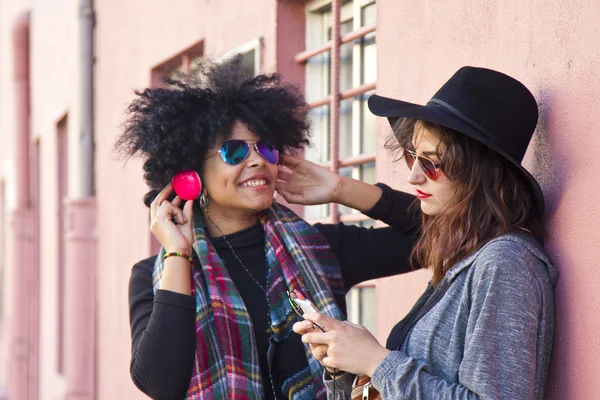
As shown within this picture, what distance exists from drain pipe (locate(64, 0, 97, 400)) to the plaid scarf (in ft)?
17.5

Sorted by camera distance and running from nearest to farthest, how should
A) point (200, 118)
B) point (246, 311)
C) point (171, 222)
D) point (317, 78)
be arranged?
point (246, 311) < point (171, 222) < point (200, 118) < point (317, 78)

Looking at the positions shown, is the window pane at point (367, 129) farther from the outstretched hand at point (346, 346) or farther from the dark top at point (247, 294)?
the outstretched hand at point (346, 346)

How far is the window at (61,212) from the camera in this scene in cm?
1041

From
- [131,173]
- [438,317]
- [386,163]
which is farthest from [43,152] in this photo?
[438,317]

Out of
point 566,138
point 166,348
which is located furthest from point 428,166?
point 166,348

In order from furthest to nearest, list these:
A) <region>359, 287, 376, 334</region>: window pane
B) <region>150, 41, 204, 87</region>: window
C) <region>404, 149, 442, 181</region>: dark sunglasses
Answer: <region>150, 41, 204, 87</region>: window, <region>359, 287, 376, 334</region>: window pane, <region>404, 149, 442, 181</region>: dark sunglasses

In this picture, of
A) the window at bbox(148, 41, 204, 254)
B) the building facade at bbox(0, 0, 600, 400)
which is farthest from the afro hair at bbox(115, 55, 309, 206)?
the window at bbox(148, 41, 204, 254)

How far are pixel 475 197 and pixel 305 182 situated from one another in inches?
43.9

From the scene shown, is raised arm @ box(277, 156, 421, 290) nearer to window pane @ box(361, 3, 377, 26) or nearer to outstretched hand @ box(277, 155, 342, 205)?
outstretched hand @ box(277, 155, 342, 205)

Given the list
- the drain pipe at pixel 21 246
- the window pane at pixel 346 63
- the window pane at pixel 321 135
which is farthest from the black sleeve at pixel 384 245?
the drain pipe at pixel 21 246

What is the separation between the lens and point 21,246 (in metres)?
12.6

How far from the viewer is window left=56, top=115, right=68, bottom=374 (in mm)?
10406

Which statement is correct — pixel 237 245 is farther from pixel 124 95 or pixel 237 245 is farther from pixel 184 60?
pixel 124 95

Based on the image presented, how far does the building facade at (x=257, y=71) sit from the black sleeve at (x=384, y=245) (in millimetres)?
231
